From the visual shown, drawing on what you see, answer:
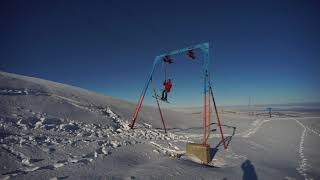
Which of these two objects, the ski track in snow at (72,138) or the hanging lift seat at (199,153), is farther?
the hanging lift seat at (199,153)

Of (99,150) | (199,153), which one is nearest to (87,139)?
(99,150)

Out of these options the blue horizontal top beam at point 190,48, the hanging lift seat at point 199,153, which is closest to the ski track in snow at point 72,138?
the hanging lift seat at point 199,153

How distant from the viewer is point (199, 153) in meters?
10.5

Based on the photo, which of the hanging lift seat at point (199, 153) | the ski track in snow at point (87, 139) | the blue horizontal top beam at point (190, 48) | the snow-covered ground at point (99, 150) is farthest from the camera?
the blue horizontal top beam at point (190, 48)

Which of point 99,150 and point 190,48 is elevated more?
point 190,48

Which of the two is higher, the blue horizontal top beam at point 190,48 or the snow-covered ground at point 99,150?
the blue horizontal top beam at point 190,48

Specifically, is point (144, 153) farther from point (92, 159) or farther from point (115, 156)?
point (92, 159)

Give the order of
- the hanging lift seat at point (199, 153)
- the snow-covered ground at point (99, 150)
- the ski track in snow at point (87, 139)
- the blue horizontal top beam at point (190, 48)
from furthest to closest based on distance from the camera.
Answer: the blue horizontal top beam at point (190, 48) < the hanging lift seat at point (199, 153) < the ski track in snow at point (87, 139) < the snow-covered ground at point (99, 150)

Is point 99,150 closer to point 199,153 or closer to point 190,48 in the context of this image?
point 199,153

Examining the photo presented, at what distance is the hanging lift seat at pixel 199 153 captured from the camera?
10.3m

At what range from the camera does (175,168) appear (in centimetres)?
841

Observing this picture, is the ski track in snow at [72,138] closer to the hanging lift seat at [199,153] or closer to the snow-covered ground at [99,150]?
the snow-covered ground at [99,150]

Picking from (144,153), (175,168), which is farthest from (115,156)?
(175,168)

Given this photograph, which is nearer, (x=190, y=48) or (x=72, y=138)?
(x=72, y=138)
